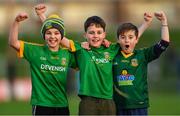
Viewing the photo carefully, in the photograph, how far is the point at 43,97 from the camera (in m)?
10.9

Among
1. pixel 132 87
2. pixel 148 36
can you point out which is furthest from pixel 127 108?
pixel 148 36

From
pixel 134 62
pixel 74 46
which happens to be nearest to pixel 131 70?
pixel 134 62

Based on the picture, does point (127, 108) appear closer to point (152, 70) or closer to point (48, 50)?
point (48, 50)

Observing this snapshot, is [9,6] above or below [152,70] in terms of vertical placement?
above

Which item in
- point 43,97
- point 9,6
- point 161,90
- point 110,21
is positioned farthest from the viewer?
point 110,21

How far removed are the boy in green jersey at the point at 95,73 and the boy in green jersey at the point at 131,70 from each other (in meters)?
0.26

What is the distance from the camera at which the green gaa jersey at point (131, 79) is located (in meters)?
11.2

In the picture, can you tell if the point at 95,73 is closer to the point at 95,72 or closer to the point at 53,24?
the point at 95,72

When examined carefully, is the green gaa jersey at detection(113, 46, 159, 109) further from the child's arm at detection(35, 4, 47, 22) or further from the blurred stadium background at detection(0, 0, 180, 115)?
the blurred stadium background at detection(0, 0, 180, 115)

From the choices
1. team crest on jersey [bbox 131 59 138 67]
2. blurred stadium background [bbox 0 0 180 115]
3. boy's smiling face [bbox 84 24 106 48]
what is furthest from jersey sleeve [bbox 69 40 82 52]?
blurred stadium background [bbox 0 0 180 115]

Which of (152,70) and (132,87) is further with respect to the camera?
(152,70)

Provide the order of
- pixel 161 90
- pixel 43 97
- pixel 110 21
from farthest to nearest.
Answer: pixel 110 21 < pixel 161 90 < pixel 43 97

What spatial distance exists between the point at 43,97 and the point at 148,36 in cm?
3123

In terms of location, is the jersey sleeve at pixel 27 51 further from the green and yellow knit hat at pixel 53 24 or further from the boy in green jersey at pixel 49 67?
the green and yellow knit hat at pixel 53 24
